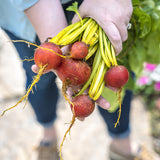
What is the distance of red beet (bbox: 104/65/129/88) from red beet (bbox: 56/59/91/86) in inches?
3.0

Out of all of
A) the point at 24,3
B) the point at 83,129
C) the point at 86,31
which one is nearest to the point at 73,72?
the point at 86,31

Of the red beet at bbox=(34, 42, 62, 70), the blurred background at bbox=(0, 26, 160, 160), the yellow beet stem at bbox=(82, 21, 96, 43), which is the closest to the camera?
the red beet at bbox=(34, 42, 62, 70)

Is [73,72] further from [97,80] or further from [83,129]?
[83,129]

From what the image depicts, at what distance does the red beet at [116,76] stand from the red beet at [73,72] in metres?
0.08

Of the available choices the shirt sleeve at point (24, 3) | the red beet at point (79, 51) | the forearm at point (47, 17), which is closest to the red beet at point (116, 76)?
the red beet at point (79, 51)

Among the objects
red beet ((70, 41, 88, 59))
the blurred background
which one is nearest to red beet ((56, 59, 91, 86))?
red beet ((70, 41, 88, 59))

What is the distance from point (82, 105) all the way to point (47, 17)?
35 centimetres

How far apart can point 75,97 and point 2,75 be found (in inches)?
64.9

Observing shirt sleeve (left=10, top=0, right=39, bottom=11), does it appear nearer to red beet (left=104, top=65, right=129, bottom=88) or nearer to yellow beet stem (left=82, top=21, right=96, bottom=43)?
yellow beet stem (left=82, top=21, right=96, bottom=43)

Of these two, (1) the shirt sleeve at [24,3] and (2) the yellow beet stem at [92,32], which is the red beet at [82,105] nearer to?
(2) the yellow beet stem at [92,32]

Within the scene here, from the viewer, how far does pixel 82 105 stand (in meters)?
0.75

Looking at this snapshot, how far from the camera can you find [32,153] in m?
1.58

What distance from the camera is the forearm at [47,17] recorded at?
2.51 ft

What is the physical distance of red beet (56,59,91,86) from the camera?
2.43ft
